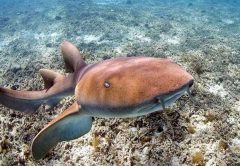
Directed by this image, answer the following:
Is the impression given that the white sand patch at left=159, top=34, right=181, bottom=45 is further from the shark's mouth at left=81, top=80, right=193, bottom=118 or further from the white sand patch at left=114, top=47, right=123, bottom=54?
the shark's mouth at left=81, top=80, right=193, bottom=118

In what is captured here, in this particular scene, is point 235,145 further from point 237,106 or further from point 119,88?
point 119,88

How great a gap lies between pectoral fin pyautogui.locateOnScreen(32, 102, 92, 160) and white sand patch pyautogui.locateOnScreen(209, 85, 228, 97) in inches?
131

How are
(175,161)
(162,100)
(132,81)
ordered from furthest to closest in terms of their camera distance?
(175,161) < (132,81) < (162,100)

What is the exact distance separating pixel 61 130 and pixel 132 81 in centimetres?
146

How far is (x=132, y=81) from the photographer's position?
173cm

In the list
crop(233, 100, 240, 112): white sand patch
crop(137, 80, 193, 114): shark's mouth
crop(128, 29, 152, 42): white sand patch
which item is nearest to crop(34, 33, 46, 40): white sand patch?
crop(128, 29, 152, 42): white sand patch

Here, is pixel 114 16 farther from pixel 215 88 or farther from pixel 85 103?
pixel 85 103

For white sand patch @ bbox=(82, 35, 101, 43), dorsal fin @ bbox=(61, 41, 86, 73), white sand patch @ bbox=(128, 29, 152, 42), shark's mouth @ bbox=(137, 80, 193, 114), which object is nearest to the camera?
shark's mouth @ bbox=(137, 80, 193, 114)

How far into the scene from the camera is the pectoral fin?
261cm

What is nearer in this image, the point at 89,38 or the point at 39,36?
the point at 89,38

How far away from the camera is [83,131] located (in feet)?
10.3

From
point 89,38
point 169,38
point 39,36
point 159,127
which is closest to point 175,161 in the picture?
point 159,127

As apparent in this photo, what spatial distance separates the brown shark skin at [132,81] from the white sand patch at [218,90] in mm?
3900

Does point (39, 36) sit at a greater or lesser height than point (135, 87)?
lesser
